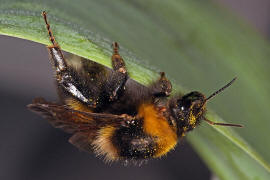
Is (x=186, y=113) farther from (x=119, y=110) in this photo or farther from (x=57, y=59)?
(x=57, y=59)

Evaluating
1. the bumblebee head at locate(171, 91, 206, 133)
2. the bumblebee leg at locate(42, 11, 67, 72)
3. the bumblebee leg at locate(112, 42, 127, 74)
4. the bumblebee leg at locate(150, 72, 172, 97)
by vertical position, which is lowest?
the bumblebee head at locate(171, 91, 206, 133)

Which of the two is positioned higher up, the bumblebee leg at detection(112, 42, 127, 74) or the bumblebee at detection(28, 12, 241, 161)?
the bumblebee leg at detection(112, 42, 127, 74)

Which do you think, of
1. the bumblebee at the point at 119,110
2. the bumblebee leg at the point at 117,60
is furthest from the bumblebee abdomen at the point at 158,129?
the bumblebee leg at the point at 117,60

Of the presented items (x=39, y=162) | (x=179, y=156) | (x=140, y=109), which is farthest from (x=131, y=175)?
(x=140, y=109)

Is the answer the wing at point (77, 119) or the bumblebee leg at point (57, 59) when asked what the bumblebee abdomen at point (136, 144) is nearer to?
the wing at point (77, 119)

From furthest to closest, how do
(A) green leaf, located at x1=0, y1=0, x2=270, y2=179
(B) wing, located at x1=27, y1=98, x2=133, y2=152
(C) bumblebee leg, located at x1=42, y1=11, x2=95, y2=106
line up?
1. (C) bumblebee leg, located at x1=42, y1=11, x2=95, y2=106
2. (B) wing, located at x1=27, y1=98, x2=133, y2=152
3. (A) green leaf, located at x1=0, y1=0, x2=270, y2=179

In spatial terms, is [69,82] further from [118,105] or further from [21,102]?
[21,102]

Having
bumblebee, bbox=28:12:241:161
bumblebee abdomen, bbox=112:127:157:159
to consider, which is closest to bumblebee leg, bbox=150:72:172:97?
bumblebee, bbox=28:12:241:161

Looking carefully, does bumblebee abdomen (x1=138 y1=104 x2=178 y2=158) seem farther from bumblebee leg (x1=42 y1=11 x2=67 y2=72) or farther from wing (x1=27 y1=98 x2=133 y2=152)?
bumblebee leg (x1=42 y1=11 x2=67 y2=72)
